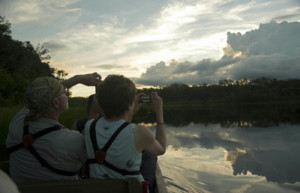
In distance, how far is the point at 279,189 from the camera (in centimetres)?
609

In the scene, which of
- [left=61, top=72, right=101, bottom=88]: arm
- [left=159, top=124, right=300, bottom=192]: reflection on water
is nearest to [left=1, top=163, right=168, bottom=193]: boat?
[left=61, top=72, right=101, bottom=88]: arm

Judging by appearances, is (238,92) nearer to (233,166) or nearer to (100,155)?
(233,166)

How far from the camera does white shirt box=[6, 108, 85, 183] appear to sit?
182 cm

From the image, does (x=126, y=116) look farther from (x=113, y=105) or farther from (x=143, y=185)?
(x=143, y=185)

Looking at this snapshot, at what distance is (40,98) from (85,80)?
0.80 meters

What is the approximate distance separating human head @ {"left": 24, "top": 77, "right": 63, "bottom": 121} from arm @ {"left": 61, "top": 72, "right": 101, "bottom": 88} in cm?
71

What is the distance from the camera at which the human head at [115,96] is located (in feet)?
5.87

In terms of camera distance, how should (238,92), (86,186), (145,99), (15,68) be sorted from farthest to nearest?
(238,92)
(15,68)
(145,99)
(86,186)

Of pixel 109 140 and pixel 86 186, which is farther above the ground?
pixel 109 140

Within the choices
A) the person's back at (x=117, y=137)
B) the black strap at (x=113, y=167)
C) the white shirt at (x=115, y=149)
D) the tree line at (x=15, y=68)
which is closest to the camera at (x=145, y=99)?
the person's back at (x=117, y=137)

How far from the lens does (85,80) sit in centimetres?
264

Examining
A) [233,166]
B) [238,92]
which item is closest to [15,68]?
[233,166]

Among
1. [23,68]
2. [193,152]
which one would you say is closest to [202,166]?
[193,152]

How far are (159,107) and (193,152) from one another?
28.4 feet
